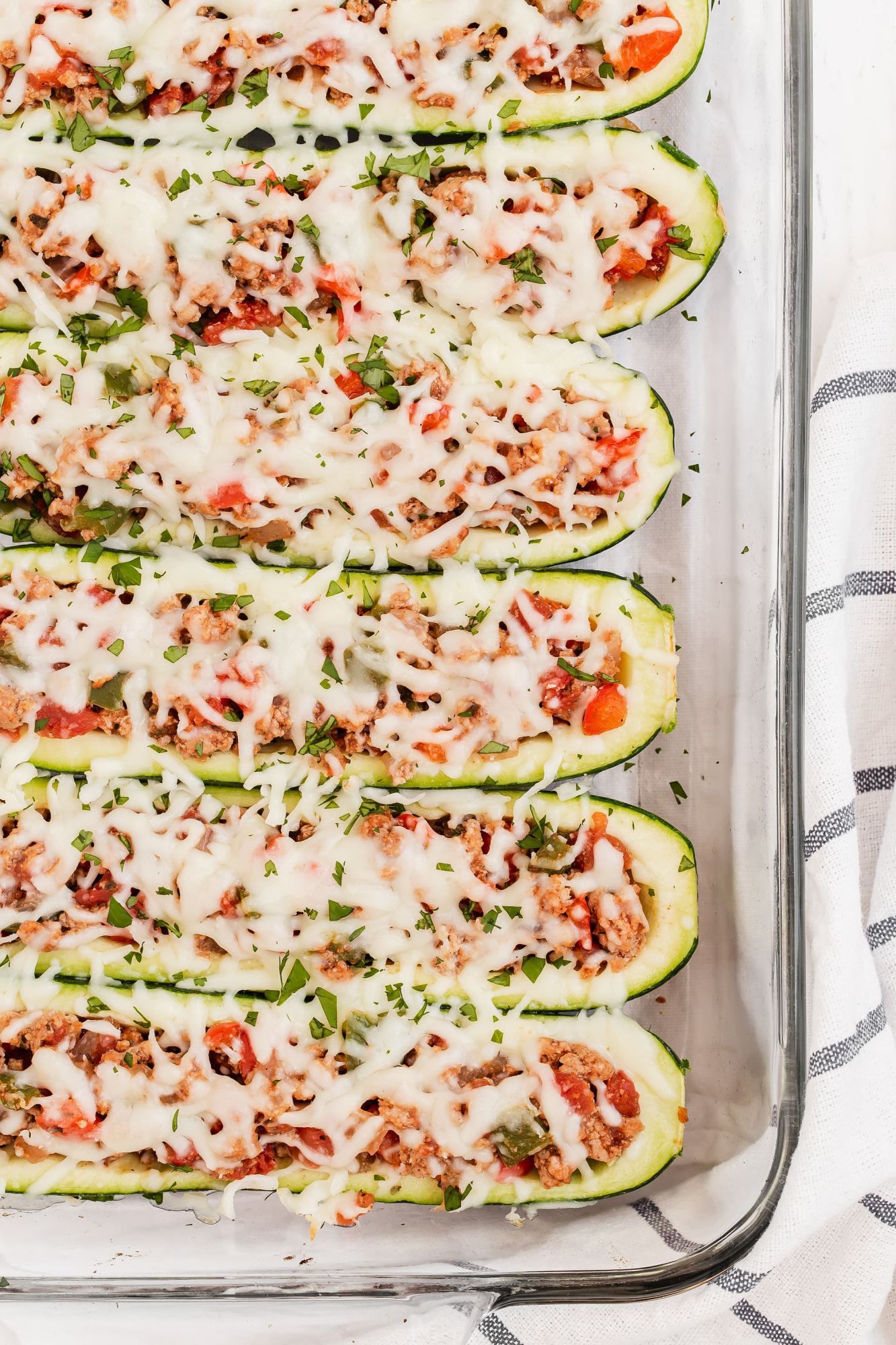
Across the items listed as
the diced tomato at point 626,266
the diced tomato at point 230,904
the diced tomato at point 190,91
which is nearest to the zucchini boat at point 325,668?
the diced tomato at point 230,904

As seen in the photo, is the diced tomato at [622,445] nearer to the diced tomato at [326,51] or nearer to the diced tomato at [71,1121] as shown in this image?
the diced tomato at [326,51]

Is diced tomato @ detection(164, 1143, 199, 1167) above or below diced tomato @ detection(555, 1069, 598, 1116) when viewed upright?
below

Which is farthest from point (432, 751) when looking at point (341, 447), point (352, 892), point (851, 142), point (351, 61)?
point (851, 142)

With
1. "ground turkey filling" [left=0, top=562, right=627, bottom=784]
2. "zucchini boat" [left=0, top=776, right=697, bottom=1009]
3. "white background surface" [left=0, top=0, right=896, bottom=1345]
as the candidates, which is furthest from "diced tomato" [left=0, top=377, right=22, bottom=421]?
"white background surface" [left=0, top=0, right=896, bottom=1345]

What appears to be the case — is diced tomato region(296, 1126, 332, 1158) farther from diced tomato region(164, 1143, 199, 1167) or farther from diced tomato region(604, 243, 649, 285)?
diced tomato region(604, 243, 649, 285)

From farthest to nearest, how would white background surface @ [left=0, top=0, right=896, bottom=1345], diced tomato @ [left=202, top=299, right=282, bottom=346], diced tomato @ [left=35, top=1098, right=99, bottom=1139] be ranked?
white background surface @ [left=0, top=0, right=896, bottom=1345] → diced tomato @ [left=202, top=299, right=282, bottom=346] → diced tomato @ [left=35, top=1098, right=99, bottom=1139]

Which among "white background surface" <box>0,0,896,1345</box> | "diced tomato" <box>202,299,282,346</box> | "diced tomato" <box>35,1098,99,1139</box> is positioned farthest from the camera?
"white background surface" <box>0,0,896,1345</box>

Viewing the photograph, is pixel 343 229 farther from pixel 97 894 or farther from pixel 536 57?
pixel 97 894

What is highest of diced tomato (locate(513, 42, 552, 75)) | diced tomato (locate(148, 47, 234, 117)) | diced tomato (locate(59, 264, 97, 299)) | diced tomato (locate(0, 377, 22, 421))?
diced tomato (locate(513, 42, 552, 75))
